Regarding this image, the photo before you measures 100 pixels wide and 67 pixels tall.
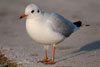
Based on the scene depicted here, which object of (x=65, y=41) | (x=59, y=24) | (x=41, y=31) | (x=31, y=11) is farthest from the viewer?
(x=65, y=41)

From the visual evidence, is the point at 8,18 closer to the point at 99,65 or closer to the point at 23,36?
the point at 23,36

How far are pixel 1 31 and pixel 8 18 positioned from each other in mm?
1795

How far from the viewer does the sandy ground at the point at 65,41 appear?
26.3 feet

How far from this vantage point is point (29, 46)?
9.73 m

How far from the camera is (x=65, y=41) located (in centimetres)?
1026

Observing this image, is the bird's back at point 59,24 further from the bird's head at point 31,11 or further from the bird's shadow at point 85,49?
the bird's shadow at point 85,49

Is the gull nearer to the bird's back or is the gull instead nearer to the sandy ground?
the bird's back

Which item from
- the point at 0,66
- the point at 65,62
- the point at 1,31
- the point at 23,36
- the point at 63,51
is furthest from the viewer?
the point at 1,31

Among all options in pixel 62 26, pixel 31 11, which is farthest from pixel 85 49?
pixel 31 11

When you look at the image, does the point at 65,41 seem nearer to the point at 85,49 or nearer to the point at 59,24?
the point at 85,49

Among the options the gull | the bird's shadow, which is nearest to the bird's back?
the gull

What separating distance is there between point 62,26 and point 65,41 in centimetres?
243

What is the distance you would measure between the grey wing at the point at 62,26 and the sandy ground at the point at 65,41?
2.28ft

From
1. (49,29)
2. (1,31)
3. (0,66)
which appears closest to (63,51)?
(49,29)
